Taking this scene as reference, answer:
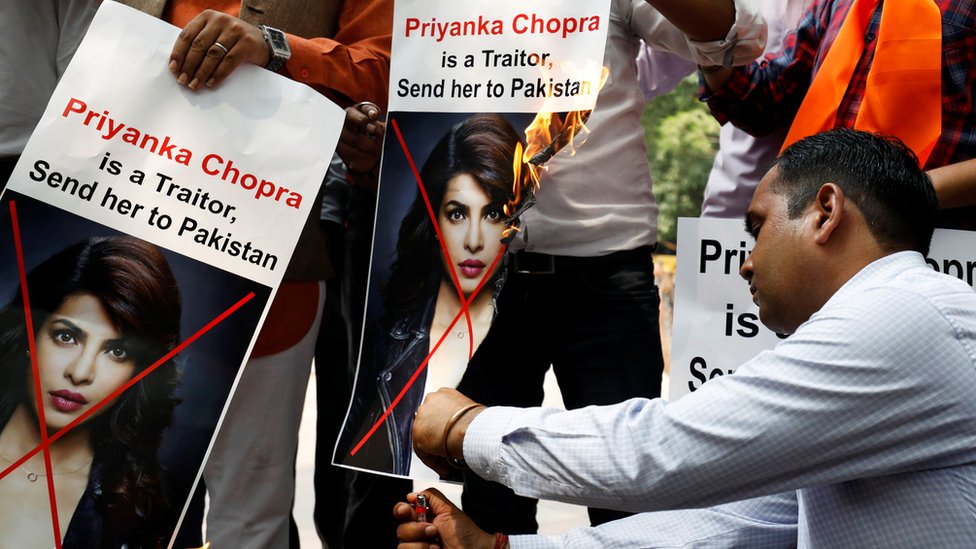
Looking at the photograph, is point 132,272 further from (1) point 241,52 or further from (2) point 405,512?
(2) point 405,512

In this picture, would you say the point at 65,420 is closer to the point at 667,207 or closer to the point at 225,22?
the point at 225,22

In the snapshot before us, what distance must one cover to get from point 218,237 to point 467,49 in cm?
63

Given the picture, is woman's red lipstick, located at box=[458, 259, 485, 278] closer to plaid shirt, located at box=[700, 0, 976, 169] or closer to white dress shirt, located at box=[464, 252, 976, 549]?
white dress shirt, located at box=[464, 252, 976, 549]

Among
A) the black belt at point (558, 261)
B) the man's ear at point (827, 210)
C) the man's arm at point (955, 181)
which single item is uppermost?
the man's arm at point (955, 181)

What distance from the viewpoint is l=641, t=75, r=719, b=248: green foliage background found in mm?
12656

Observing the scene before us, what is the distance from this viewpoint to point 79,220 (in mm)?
2205

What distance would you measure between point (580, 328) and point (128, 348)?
974mm

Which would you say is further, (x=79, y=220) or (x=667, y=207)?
(x=667, y=207)

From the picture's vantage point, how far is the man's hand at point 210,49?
225 cm

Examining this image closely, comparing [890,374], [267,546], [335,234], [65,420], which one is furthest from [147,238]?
[890,374]

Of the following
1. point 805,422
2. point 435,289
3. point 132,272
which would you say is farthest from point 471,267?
point 805,422

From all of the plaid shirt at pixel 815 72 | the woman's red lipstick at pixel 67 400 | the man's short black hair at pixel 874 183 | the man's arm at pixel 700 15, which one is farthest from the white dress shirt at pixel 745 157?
the woman's red lipstick at pixel 67 400

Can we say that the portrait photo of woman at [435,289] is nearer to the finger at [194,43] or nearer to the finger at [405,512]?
the finger at [405,512]

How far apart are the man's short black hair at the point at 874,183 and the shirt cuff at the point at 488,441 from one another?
54 cm
